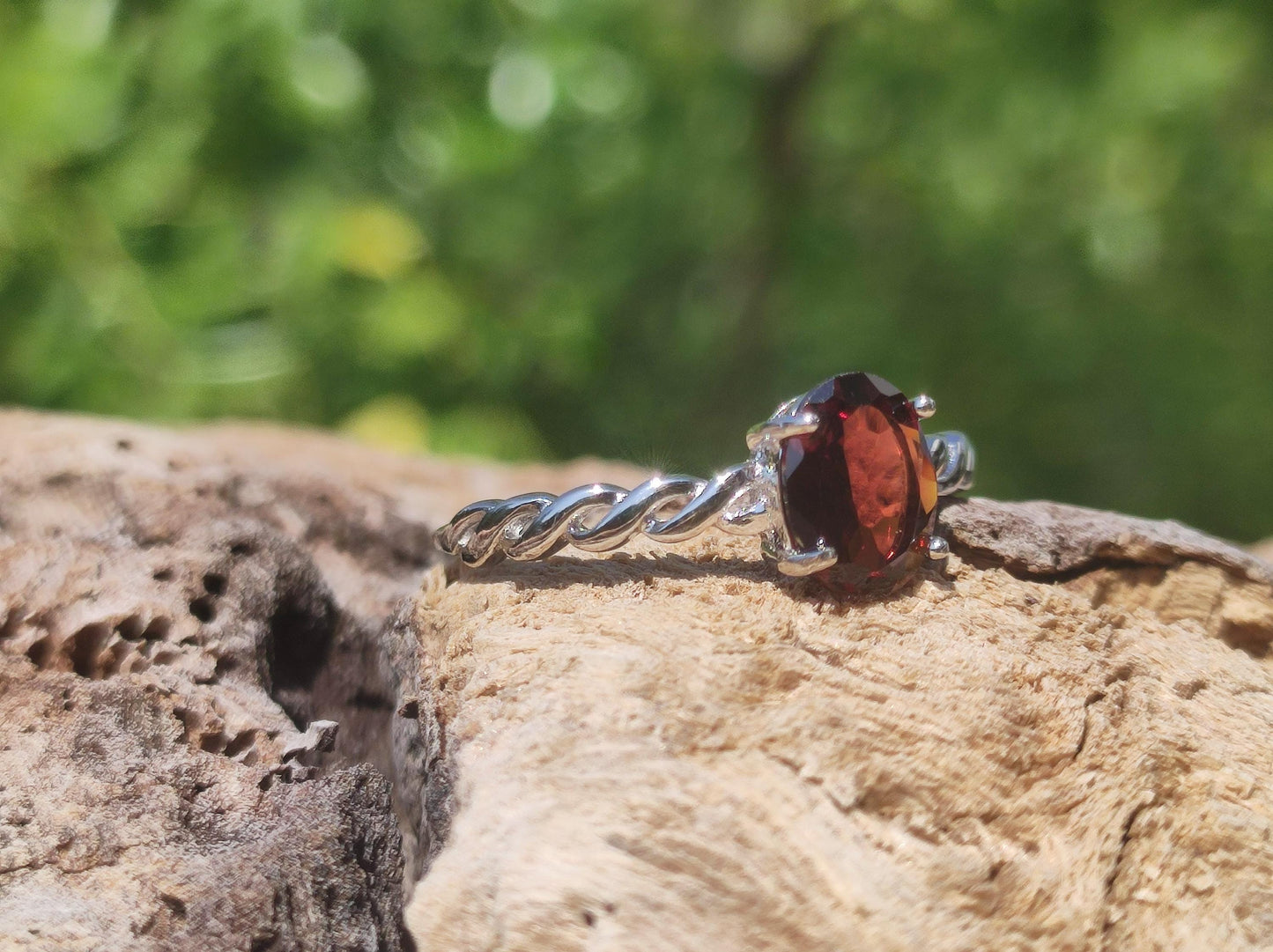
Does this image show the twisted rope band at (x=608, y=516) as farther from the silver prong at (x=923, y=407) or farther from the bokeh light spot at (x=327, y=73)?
the bokeh light spot at (x=327, y=73)

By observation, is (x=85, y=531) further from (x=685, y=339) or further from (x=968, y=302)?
(x=968, y=302)

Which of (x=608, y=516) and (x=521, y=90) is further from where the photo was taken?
(x=521, y=90)

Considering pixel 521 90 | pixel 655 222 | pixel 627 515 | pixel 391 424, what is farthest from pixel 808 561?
pixel 655 222

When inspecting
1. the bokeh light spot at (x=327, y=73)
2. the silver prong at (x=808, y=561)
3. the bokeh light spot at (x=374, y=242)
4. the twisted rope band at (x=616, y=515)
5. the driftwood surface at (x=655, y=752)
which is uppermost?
the bokeh light spot at (x=327, y=73)

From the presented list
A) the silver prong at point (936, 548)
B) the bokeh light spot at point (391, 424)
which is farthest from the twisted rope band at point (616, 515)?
the bokeh light spot at point (391, 424)

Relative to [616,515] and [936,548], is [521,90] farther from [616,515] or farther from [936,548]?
[936,548]

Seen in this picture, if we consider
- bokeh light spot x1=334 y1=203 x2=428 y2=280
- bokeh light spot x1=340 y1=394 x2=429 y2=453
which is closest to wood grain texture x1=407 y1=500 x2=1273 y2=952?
bokeh light spot x1=340 y1=394 x2=429 y2=453
